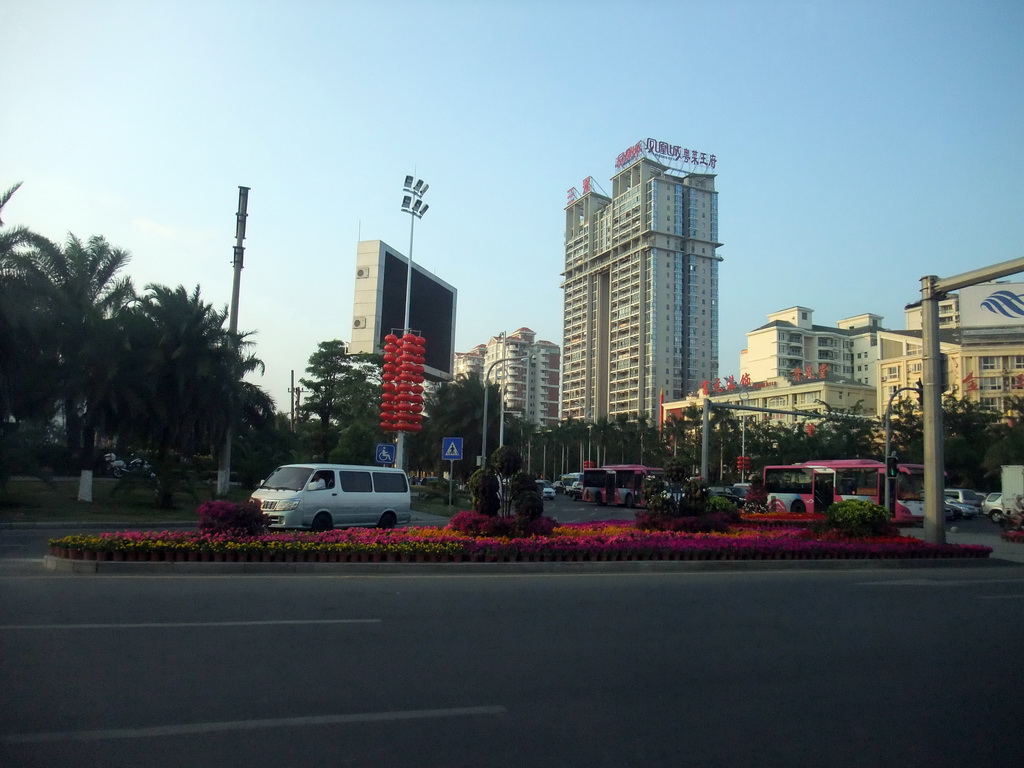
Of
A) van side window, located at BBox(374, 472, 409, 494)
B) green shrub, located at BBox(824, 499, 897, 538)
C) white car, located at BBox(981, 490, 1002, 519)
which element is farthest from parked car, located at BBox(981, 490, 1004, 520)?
van side window, located at BBox(374, 472, 409, 494)

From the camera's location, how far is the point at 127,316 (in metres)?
27.3

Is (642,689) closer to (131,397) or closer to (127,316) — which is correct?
(131,397)

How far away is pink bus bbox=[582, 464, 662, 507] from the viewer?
153ft

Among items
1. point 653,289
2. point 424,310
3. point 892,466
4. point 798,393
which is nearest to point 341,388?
point 424,310

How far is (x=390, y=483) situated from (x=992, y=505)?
1396 inches

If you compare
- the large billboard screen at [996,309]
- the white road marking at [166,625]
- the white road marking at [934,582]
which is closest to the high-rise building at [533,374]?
the large billboard screen at [996,309]

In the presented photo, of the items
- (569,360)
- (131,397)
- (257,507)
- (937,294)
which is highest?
(569,360)

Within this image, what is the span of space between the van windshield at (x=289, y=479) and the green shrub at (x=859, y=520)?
12.9 m

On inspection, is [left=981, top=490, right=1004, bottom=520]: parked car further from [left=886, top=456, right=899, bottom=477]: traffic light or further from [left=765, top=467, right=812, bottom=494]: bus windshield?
[left=886, top=456, right=899, bottom=477]: traffic light

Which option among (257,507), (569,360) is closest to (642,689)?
(257,507)

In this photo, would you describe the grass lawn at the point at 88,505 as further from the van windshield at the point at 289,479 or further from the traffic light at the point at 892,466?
the traffic light at the point at 892,466

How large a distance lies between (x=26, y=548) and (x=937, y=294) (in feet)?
69.3

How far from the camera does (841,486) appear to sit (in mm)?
37031

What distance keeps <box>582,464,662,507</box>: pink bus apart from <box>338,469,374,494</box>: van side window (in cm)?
2720
